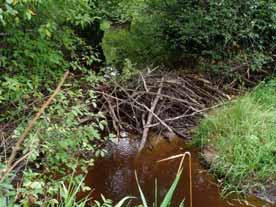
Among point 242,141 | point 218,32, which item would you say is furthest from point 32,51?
point 218,32

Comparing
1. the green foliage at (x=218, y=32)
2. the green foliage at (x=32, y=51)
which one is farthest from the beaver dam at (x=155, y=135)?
the green foliage at (x=32, y=51)

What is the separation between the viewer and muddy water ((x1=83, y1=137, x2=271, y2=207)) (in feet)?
15.2

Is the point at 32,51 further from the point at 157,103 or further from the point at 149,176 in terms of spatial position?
the point at 157,103

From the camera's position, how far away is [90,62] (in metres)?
4.84

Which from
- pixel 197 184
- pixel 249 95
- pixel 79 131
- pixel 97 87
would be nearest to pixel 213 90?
pixel 249 95

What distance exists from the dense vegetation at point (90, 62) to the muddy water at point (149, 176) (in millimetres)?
264

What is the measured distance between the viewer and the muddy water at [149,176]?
15.2ft

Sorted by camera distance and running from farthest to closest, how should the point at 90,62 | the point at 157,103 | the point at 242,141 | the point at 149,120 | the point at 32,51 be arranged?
the point at 157,103 → the point at 149,120 → the point at 242,141 → the point at 90,62 → the point at 32,51

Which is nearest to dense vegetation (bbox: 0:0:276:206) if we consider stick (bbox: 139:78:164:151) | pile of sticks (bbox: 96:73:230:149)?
pile of sticks (bbox: 96:73:230:149)

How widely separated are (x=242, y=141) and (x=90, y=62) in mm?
1932

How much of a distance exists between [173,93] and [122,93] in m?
0.80

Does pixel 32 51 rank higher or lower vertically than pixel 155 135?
higher

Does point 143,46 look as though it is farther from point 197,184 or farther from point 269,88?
point 197,184

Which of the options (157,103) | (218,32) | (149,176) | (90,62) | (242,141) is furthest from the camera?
(218,32)
